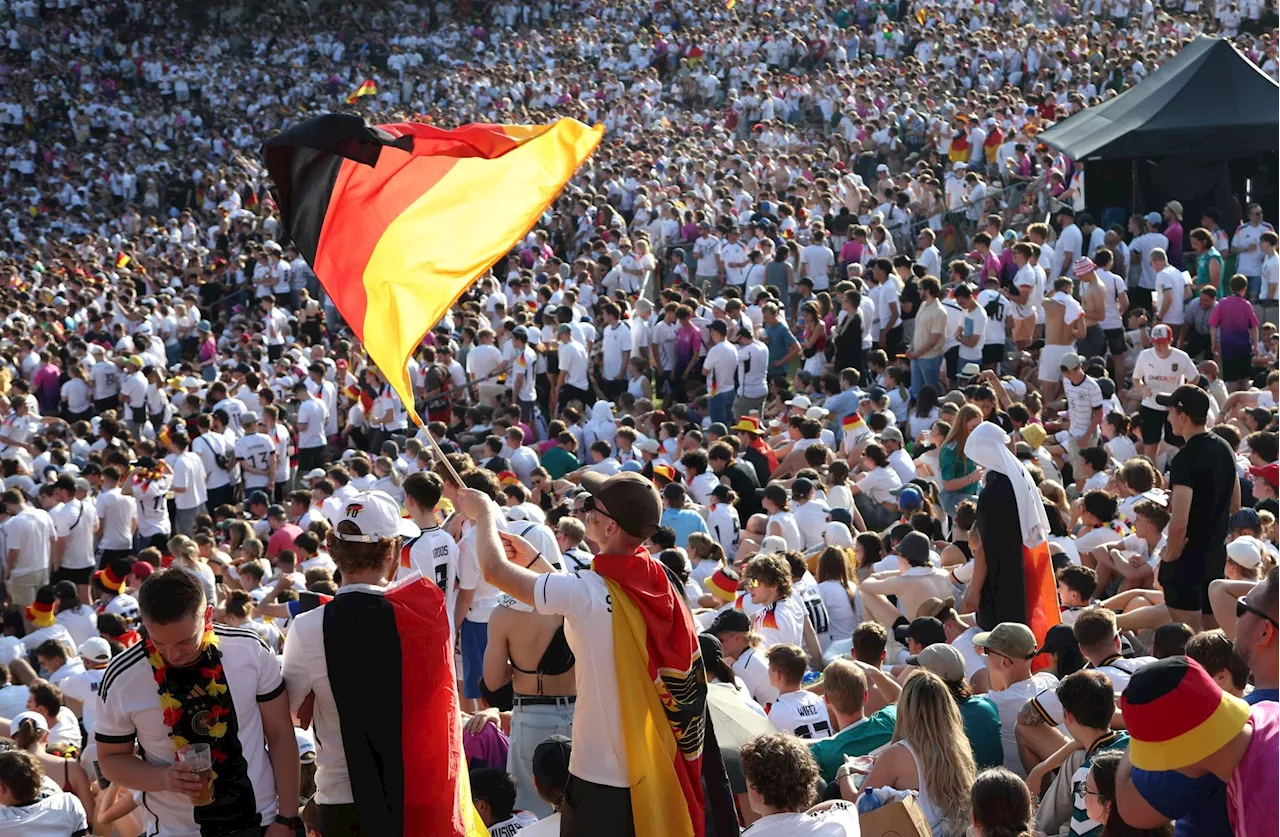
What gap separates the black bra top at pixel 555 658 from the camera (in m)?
6.11

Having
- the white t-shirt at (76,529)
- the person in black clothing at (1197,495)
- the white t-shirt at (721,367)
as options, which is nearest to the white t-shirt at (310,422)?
the white t-shirt at (76,529)

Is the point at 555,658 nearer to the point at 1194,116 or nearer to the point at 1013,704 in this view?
the point at 1013,704

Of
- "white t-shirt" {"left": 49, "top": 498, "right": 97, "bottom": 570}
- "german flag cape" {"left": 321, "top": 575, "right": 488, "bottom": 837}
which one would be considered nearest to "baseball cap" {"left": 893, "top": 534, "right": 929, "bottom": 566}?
"german flag cape" {"left": 321, "top": 575, "right": 488, "bottom": 837}

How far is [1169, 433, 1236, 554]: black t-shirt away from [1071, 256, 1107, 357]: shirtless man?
7.31 metres

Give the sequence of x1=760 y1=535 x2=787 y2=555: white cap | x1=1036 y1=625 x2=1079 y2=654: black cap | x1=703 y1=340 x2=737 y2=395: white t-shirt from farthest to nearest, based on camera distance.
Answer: x1=703 y1=340 x2=737 y2=395: white t-shirt
x1=760 y1=535 x2=787 y2=555: white cap
x1=1036 y1=625 x2=1079 y2=654: black cap

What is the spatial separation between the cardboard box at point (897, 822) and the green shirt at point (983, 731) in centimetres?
113

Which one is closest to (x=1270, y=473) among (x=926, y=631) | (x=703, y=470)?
(x=926, y=631)

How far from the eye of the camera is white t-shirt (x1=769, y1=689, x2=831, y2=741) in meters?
6.48

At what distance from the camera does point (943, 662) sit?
6.35 m

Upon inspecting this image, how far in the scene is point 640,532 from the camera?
4539mm

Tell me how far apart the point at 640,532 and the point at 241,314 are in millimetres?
20558

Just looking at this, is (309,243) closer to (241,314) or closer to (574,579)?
(574,579)

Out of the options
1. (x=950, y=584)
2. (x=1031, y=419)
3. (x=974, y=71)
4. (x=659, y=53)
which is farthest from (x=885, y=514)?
(x=659, y=53)

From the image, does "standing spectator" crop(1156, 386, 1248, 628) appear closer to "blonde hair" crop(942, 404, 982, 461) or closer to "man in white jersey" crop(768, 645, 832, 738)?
"blonde hair" crop(942, 404, 982, 461)
